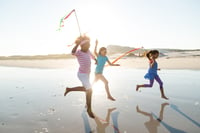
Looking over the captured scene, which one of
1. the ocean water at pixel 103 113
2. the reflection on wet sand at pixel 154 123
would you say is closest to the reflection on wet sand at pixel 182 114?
the ocean water at pixel 103 113

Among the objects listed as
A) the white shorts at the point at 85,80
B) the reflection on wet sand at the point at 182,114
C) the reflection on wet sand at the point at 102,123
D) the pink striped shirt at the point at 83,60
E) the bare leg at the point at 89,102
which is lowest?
the reflection on wet sand at the point at 102,123

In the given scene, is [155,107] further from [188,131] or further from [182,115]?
[188,131]

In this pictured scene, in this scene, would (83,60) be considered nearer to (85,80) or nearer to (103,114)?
(85,80)

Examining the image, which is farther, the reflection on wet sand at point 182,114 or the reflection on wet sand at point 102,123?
the reflection on wet sand at point 182,114

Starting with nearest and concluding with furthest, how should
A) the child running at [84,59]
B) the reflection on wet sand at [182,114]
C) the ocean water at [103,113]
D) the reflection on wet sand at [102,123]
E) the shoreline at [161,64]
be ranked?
the reflection on wet sand at [102,123] → the ocean water at [103,113] → the reflection on wet sand at [182,114] → the child running at [84,59] → the shoreline at [161,64]

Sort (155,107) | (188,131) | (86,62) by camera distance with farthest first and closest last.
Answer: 1. (155,107)
2. (86,62)
3. (188,131)

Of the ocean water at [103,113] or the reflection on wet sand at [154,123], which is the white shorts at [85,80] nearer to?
the ocean water at [103,113]

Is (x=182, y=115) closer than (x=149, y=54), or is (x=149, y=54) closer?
(x=182, y=115)

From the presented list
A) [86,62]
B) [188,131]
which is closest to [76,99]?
[86,62]

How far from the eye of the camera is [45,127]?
4637 millimetres

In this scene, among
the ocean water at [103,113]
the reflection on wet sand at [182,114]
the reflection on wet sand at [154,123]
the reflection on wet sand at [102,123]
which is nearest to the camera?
the reflection on wet sand at [154,123]

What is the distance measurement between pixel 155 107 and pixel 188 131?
193 centimetres

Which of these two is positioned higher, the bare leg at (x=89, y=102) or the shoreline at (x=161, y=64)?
the shoreline at (x=161, y=64)

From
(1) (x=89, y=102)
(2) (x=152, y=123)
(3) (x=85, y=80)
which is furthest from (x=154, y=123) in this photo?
(3) (x=85, y=80)
